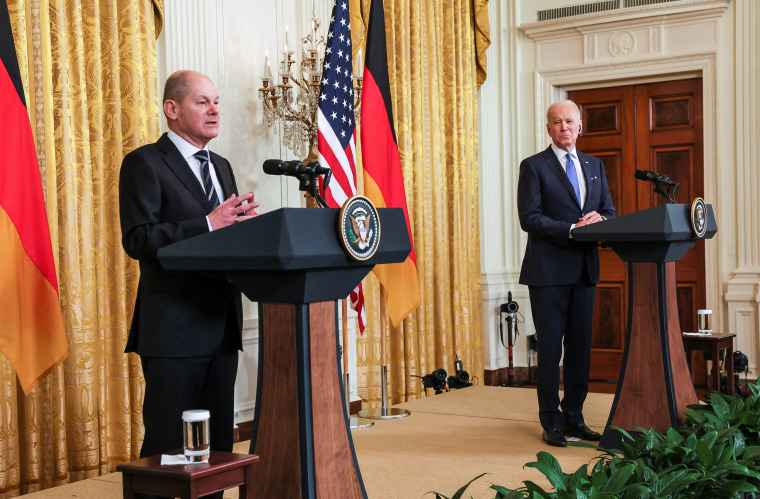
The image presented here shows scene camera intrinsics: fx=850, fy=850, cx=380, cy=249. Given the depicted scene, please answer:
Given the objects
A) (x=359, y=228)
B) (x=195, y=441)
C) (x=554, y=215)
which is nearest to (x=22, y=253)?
(x=195, y=441)

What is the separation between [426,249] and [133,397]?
2758 millimetres

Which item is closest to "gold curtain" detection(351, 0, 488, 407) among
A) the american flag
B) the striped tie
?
the american flag

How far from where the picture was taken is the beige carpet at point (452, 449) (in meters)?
3.47

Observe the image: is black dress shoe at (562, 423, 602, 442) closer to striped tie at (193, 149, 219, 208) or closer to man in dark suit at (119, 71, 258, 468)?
man in dark suit at (119, 71, 258, 468)

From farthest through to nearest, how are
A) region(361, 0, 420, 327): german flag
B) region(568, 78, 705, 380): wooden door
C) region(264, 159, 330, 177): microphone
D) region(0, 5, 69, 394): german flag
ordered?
region(568, 78, 705, 380): wooden door → region(361, 0, 420, 327): german flag → region(0, 5, 69, 394): german flag → region(264, 159, 330, 177): microphone

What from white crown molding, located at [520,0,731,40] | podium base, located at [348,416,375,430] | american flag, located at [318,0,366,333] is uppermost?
white crown molding, located at [520,0,731,40]

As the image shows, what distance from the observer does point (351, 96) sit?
462 centimetres

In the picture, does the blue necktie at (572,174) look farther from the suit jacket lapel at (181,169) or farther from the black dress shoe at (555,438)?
the suit jacket lapel at (181,169)

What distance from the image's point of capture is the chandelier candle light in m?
4.68

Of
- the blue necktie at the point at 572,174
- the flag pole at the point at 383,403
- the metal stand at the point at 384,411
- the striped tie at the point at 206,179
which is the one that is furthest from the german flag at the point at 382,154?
the striped tie at the point at 206,179

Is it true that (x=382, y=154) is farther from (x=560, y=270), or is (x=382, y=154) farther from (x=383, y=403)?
(x=383, y=403)

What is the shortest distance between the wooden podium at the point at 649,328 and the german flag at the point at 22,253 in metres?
2.16

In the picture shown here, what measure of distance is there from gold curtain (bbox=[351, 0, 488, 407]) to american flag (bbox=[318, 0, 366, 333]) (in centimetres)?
99

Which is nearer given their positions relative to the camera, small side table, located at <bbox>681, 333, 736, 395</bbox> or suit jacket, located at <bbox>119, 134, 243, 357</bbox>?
suit jacket, located at <bbox>119, 134, 243, 357</bbox>
